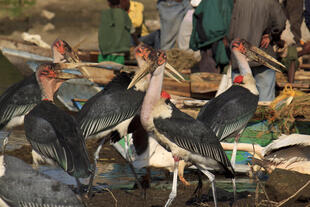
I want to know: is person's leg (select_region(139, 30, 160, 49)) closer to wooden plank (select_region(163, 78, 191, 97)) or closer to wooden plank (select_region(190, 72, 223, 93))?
wooden plank (select_region(163, 78, 191, 97))

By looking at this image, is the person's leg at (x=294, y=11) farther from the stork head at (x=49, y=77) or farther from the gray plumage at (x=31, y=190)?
the gray plumage at (x=31, y=190)

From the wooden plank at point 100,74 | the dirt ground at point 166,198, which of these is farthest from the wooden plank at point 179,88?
the dirt ground at point 166,198

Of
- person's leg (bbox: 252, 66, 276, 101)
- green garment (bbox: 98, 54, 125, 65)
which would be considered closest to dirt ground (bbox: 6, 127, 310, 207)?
person's leg (bbox: 252, 66, 276, 101)

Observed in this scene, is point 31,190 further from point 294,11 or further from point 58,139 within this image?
point 294,11

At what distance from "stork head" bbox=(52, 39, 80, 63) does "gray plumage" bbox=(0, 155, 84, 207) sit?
3532 mm

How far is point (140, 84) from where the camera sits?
7.46m

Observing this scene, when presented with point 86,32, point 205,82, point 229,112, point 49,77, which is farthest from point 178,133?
point 86,32

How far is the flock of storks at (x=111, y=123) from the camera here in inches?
200

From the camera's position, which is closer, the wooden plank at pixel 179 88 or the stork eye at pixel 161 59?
the stork eye at pixel 161 59

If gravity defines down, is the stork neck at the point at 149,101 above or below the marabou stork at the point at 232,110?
above

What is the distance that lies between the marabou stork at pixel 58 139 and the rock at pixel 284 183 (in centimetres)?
192

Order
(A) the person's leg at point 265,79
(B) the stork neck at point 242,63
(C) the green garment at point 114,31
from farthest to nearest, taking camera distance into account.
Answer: (C) the green garment at point 114,31 → (A) the person's leg at point 265,79 → (B) the stork neck at point 242,63

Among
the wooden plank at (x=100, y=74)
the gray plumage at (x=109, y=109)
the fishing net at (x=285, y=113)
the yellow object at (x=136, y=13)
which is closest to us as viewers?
the gray plumage at (x=109, y=109)

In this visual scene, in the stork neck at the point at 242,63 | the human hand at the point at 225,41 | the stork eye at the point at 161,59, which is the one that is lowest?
the human hand at the point at 225,41
